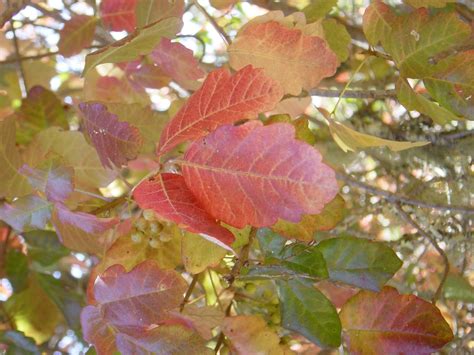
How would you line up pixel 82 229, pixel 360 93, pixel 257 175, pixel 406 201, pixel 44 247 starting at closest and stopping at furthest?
pixel 257 175 < pixel 82 229 < pixel 360 93 < pixel 406 201 < pixel 44 247

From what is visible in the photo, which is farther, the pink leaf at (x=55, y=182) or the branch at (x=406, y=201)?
the branch at (x=406, y=201)

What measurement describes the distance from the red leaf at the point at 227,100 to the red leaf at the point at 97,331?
7.0 inches

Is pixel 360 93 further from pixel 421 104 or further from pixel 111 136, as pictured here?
pixel 111 136

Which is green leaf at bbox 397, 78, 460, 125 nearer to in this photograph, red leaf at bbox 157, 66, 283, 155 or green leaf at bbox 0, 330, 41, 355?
red leaf at bbox 157, 66, 283, 155

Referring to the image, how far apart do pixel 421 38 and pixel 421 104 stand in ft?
0.19

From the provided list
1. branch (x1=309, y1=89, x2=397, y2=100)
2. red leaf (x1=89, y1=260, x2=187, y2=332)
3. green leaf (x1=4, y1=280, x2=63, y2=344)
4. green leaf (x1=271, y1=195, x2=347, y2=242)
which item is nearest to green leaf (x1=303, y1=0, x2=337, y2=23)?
branch (x1=309, y1=89, x2=397, y2=100)

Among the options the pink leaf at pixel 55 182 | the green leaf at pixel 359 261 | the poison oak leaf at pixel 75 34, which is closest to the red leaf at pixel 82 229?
the pink leaf at pixel 55 182

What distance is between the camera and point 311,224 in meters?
0.62

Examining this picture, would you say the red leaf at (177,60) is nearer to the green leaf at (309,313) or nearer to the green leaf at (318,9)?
the green leaf at (318,9)

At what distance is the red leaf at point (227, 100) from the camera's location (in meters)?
0.52

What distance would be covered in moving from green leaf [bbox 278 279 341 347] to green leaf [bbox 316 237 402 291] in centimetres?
3

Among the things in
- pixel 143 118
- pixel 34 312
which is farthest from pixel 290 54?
pixel 34 312

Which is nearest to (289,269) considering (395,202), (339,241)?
(339,241)

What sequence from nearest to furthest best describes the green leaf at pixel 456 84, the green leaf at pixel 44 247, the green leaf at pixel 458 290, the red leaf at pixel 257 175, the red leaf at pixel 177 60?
the red leaf at pixel 257 175
the green leaf at pixel 456 84
the red leaf at pixel 177 60
the green leaf at pixel 458 290
the green leaf at pixel 44 247
